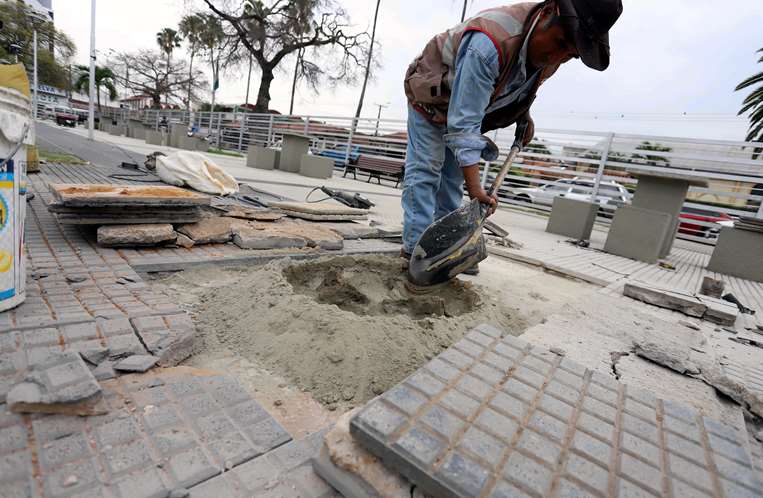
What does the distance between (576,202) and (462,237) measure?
16.1 ft

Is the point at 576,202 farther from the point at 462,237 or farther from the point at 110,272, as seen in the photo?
the point at 110,272

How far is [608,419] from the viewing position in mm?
1232

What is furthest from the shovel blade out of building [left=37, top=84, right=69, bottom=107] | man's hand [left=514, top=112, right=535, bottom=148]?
building [left=37, top=84, right=69, bottom=107]

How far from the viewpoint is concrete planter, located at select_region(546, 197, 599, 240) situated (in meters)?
6.16

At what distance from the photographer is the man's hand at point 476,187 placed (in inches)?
86.9

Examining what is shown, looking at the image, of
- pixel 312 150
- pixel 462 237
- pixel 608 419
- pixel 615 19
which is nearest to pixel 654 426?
pixel 608 419

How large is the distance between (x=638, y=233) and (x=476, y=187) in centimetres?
405

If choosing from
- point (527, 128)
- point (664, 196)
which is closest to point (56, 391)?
point (527, 128)

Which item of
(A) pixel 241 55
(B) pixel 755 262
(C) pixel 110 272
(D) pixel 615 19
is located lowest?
(C) pixel 110 272

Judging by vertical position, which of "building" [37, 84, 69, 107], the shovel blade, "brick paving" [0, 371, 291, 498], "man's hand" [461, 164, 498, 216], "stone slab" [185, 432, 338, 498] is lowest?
A: "brick paving" [0, 371, 291, 498]

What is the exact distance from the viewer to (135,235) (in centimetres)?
261

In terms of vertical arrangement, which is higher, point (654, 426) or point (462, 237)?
point (462, 237)

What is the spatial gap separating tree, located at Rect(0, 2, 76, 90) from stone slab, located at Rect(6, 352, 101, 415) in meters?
20.4

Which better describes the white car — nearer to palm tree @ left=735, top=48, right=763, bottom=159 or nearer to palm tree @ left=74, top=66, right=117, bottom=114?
palm tree @ left=735, top=48, right=763, bottom=159
